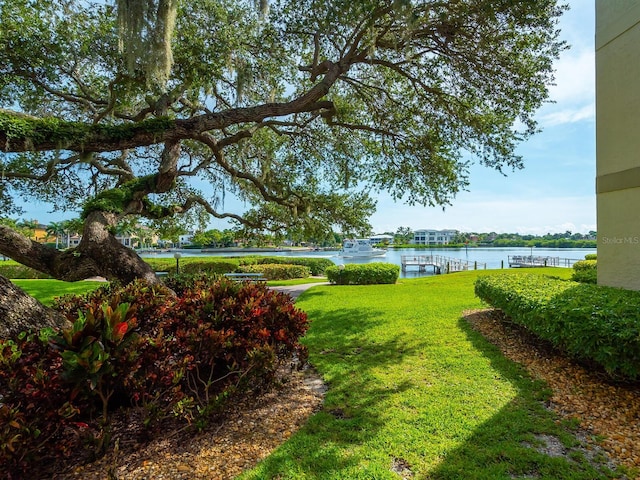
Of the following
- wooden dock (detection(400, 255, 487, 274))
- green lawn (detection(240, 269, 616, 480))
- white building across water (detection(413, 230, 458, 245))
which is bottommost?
wooden dock (detection(400, 255, 487, 274))

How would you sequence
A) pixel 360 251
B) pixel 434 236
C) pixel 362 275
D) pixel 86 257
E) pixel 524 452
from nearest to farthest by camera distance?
pixel 524 452, pixel 86 257, pixel 362 275, pixel 360 251, pixel 434 236

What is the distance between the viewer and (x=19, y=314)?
301 cm

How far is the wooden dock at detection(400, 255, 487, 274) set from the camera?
26703 mm

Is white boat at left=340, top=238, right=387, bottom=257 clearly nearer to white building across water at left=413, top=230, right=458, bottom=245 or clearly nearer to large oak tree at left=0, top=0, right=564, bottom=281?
large oak tree at left=0, top=0, right=564, bottom=281

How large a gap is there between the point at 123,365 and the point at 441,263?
28657 millimetres

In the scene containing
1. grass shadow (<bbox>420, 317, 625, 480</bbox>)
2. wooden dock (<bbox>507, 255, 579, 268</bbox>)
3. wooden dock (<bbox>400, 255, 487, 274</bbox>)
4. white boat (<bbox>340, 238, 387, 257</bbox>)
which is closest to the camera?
grass shadow (<bbox>420, 317, 625, 480</bbox>)

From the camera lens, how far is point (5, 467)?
1884 mm

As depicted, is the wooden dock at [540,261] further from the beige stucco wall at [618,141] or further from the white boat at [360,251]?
the beige stucco wall at [618,141]

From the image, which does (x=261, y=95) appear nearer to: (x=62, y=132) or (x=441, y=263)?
(x=62, y=132)

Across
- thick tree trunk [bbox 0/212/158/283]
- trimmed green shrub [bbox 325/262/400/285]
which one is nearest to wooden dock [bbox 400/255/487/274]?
trimmed green shrub [bbox 325/262/400/285]

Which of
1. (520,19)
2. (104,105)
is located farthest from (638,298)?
(104,105)

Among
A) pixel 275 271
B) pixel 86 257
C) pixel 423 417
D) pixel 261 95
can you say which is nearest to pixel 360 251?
pixel 275 271

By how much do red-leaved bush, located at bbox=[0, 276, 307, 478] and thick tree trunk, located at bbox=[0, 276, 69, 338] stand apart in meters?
0.43

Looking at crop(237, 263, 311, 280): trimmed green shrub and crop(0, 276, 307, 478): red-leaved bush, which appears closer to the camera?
crop(0, 276, 307, 478): red-leaved bush
